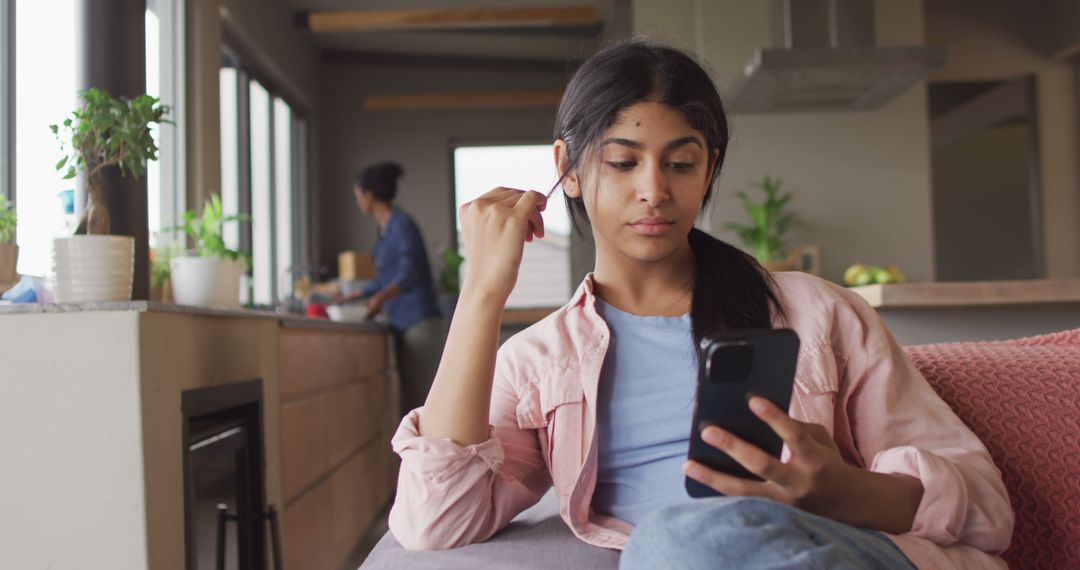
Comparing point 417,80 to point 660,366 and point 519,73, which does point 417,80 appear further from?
point 660,366

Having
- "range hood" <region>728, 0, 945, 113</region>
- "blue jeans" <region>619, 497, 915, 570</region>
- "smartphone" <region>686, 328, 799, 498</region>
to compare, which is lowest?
"blue jeans" <region>619, 497, 915, 570</region>

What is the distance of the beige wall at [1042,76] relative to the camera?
6766mm

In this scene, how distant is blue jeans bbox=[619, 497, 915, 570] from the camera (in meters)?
0.79

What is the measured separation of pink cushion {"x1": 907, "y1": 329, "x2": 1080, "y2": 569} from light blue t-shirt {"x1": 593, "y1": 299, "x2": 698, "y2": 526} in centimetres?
37

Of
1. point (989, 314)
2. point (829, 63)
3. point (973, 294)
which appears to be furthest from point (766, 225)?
point (973, 294)

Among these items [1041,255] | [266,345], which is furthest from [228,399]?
[1041,255]

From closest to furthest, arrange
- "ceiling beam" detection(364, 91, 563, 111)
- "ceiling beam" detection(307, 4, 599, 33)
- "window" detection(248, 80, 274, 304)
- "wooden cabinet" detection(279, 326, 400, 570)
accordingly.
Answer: "wooden cabinet" detection(279, 326, 400, 570) < "window" detection(248, 80, 274, 304) < "ceiling beam" detection(307, 4, 599, 33) < "ceiling beam" detection(364, 91, 563, 111)

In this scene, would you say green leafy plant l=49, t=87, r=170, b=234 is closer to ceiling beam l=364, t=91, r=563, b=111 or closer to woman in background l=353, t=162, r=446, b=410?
woman in background l=353, t=162, r=446, b=410

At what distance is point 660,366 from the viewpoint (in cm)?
126

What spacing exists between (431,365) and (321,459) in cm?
162

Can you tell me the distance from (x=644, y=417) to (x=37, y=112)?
2.26 m

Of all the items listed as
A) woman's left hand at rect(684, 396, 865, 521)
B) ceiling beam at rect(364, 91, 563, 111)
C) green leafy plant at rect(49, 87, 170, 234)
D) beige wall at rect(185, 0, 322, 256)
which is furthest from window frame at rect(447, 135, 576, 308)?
woman's left hand at rect(684, 396, 865, 521)

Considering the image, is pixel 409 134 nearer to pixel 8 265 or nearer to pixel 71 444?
pixel 8 265

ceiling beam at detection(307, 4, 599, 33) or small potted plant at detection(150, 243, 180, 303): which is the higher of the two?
ceiling beam at detection(307, 4, 599, 33)
